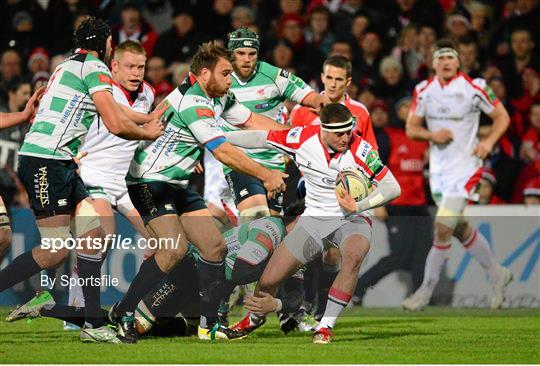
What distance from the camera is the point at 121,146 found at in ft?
41.9

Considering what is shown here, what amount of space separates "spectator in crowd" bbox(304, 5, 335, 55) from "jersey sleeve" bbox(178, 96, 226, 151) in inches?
289

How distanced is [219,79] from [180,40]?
7041mm

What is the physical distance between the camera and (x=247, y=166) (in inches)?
419

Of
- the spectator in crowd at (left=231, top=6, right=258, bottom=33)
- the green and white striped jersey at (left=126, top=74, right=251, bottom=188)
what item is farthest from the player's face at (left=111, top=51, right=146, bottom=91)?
the spectator in crowd at (left=231, top=6, right=258, bottom=33)

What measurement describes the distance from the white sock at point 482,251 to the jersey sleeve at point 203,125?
4.56 meters

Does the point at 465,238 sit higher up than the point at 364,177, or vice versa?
the point at 364,177

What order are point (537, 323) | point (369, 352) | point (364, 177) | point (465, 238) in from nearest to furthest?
point (369, 352), point (364, 177), point (537, 323), point (465, 238)

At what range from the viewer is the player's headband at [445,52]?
14695 millimetres

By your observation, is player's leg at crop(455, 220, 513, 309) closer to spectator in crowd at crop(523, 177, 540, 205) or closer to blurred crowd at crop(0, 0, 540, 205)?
spectator in crowd at crop(523, 177, 540, 205)

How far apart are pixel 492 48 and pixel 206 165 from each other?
5.07 meters

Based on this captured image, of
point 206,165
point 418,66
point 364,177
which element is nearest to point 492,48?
point 418,66

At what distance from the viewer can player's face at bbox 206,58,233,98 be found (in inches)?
432

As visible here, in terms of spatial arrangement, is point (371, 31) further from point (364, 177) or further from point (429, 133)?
point (364, 177)

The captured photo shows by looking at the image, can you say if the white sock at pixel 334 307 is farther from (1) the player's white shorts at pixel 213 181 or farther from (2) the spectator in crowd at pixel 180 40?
(2) the spectator in crowd at pixel 180 40
